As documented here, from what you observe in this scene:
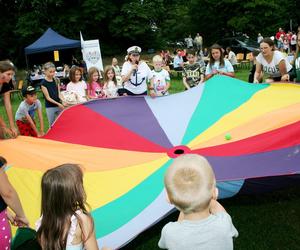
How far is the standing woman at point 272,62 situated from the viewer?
201 inches

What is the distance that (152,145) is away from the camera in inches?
154

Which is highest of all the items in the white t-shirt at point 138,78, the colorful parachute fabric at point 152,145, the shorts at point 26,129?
the white t-shirt at point 138,78

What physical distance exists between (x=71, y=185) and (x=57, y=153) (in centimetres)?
188

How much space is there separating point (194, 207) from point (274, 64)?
384 cm

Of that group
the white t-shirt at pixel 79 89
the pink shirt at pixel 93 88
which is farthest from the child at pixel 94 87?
the white t-shirt at pixel 79 89

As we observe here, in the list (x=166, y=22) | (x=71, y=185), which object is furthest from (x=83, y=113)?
(x=166, y=22)

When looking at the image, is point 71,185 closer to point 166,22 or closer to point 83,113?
point 83,113

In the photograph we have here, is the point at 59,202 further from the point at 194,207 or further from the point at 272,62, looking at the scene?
the point at 272,62

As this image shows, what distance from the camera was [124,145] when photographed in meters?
3.96

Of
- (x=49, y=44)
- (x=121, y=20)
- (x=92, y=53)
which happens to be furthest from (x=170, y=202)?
(x=121, y=20)

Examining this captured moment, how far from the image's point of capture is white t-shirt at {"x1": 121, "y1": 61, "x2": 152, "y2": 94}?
5.74 meters

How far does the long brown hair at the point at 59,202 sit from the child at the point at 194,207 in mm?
420

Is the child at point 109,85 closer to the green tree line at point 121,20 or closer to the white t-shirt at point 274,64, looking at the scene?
the white t-shirt at point 274,64

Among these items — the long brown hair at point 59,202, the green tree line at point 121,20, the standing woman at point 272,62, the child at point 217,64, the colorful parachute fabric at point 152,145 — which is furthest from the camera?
the green tree line at point 121,20
